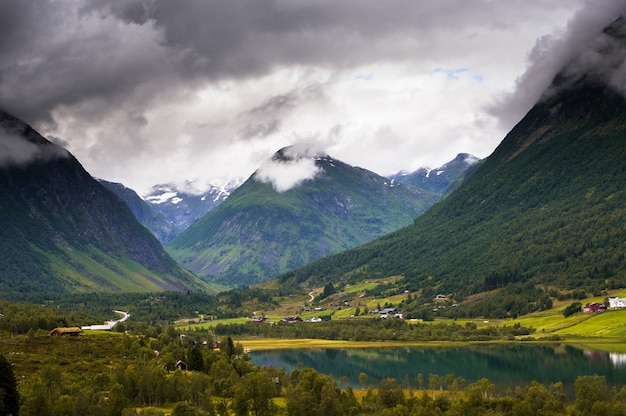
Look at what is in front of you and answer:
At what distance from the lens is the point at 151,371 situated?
420 ft

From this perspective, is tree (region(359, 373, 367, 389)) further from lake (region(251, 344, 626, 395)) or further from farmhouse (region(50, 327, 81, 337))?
farmhouse (region(50, 327, 81, 337))

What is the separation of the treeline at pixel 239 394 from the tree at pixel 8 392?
0.91 feet

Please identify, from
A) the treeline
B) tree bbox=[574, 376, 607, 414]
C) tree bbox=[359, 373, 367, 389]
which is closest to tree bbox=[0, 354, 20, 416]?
the treeline

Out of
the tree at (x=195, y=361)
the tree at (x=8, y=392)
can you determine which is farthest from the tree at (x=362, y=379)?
the tree at (x=8, y=392)

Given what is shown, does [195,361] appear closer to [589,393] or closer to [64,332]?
[64,332]

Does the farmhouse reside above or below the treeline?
above

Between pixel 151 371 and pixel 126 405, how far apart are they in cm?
1871

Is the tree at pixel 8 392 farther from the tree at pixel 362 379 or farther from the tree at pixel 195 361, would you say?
the tree at pixel 362 379

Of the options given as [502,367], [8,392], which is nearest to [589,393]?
[502,367]

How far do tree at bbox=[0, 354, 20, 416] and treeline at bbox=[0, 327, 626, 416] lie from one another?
0.91 ft

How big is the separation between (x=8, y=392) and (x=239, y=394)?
116ft

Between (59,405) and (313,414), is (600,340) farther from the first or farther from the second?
(59,405)

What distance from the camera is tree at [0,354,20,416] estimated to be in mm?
94938

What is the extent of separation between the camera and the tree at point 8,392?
94.9m
